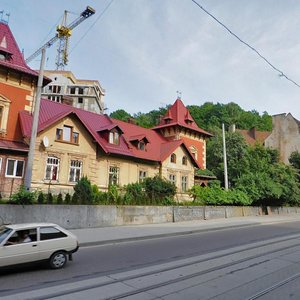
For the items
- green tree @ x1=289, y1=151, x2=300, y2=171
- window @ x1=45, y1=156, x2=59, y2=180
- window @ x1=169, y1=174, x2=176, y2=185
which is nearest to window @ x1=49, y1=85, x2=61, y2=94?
window @ x1=169, y1=174, x2=176, y2=185

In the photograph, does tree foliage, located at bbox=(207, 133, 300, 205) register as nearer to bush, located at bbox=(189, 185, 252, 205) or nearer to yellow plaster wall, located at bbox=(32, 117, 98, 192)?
bush, located at bbox=(189, 185, 252, 205)

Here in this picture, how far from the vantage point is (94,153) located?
26578 millimetres

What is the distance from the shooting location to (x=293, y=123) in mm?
56156

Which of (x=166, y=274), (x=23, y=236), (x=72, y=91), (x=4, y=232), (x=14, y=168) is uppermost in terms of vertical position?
(x=72, y=91)

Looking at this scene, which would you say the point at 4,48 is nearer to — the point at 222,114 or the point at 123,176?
the point at 123,176

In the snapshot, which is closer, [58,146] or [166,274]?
[166,274]

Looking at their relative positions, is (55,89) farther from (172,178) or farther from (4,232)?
(4,232)

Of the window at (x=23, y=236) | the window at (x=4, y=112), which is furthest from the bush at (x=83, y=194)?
the window at (x=23, y=236)

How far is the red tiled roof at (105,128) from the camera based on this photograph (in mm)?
23802

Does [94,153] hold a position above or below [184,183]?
above

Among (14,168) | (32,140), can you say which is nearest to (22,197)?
(32,140)

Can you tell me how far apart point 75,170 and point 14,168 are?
4.90m

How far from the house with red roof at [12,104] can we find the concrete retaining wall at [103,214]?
4443mm

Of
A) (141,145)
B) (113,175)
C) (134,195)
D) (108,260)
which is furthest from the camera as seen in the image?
(141,145)
